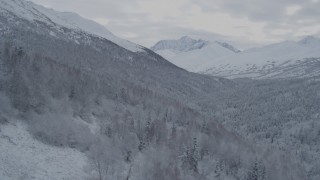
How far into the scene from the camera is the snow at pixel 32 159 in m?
36.3

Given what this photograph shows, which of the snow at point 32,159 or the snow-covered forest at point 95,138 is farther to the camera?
the snow-covered forest at point 95,138

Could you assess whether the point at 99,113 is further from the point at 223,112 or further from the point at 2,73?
the point at 223,112

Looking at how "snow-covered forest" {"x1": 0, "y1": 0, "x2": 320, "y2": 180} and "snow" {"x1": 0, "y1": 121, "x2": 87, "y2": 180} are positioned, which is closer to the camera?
"snow" {"x1": 0, "y1": 121, "x2": 87, "y2": 180}

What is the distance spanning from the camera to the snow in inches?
1428

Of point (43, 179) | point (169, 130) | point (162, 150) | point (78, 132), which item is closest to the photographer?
point (43, 179)

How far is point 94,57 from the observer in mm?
170750

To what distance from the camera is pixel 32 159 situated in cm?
3881

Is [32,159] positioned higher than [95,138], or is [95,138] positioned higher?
[95,138]

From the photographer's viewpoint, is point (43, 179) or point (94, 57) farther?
point (94, 57)

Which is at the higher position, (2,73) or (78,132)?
(2,73)

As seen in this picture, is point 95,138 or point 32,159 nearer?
point 32,159

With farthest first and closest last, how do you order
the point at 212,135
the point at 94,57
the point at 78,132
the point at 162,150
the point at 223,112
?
the point at 223,112 → the point at 94,57 → the point at 212,135 → the point at 162,150 → the point at 78,132

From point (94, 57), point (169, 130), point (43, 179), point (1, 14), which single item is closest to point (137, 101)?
point (169, 130)

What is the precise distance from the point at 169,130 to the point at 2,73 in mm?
29339
